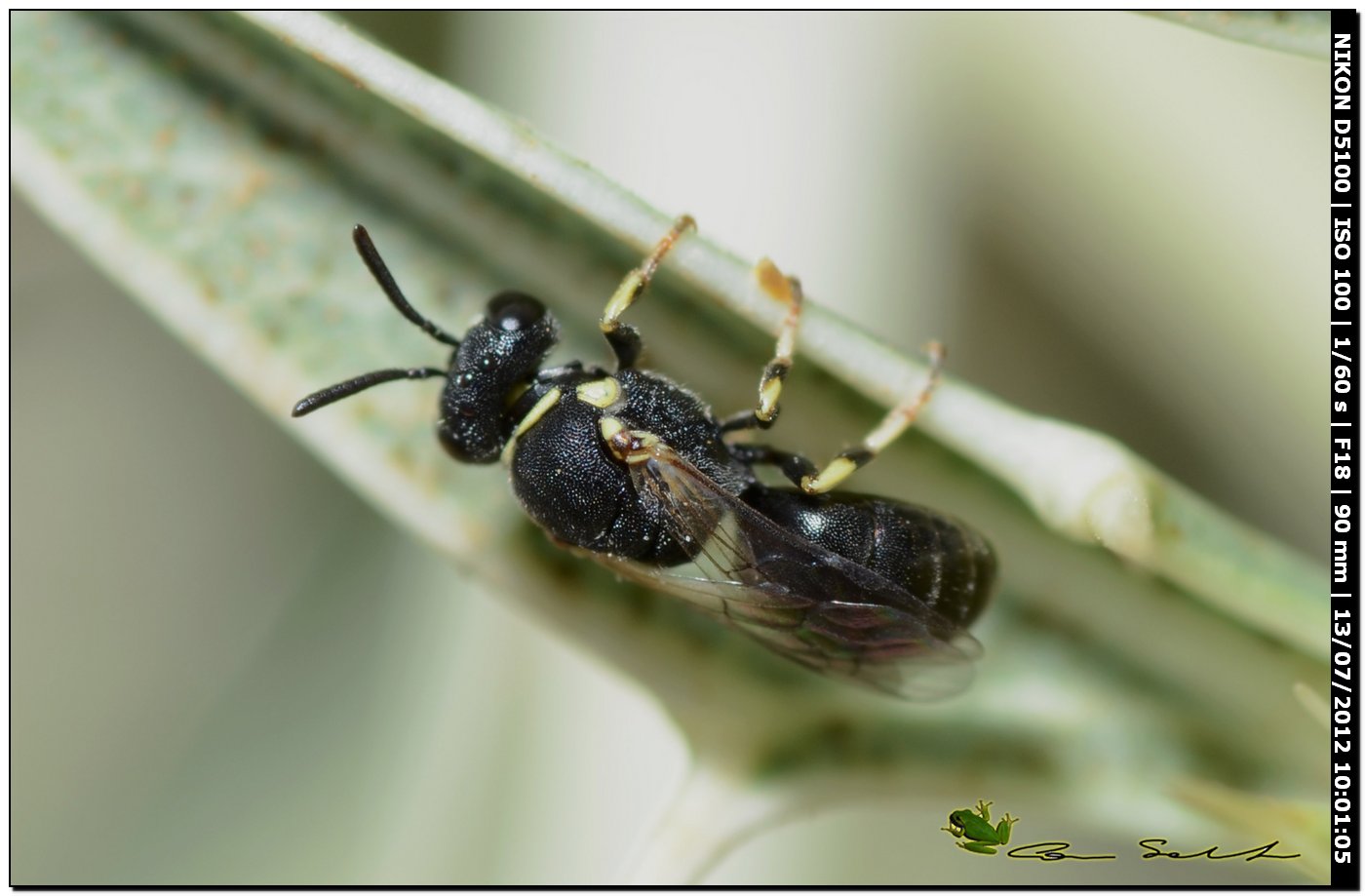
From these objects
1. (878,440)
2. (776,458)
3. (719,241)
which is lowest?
(878,440)

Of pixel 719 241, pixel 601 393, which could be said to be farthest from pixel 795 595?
pixel 719 241

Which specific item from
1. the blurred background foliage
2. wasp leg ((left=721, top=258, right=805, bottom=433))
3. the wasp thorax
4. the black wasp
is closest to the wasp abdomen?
the black wasp

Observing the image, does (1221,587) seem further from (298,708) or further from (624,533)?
(298,708)

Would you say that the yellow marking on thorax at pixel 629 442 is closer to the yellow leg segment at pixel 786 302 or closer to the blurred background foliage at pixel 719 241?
the yellow leg segment at pixel 786 302

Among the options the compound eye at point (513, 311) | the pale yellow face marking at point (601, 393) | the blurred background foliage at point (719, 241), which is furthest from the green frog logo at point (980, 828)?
the compound eye at point (513, 311)

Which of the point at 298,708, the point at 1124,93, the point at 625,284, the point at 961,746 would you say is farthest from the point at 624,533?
the point at 1124,93
